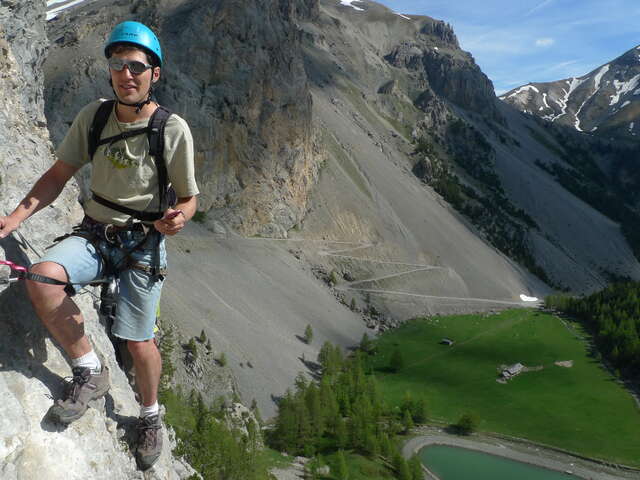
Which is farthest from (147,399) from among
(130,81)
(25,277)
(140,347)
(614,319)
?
(614,319)

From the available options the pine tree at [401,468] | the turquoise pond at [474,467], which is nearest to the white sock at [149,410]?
the pine tree at [401,468]

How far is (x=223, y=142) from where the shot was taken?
84562 millimetres

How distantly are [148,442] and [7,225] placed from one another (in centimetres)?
391

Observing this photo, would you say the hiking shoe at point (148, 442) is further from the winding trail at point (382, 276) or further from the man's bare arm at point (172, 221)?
the winding trail at point (382, 276)

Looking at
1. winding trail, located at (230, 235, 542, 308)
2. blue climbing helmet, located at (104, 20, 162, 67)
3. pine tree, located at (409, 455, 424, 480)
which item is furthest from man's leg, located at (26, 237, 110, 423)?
winding trail, located at (230, 235, 542, 308)

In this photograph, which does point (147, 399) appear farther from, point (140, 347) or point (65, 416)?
point (65, 416)

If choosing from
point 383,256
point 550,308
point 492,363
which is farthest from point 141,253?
point 550,308

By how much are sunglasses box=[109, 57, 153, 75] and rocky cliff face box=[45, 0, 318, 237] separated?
75608 mm

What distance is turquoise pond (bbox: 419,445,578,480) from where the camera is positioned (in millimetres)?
57625

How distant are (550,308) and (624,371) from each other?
2984 centimetres

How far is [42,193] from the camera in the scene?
23.8 ft

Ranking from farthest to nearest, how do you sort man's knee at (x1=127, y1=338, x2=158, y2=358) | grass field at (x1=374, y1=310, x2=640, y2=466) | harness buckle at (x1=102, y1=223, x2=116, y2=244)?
1. grass field at (x1=374, y1=310, x2=640, y2=466)
2. man's knee at (x1=127, y1=338, x2=158, y2=358)
3. harness buckle at (x1=102, y1=223, x2=116, y2=244)

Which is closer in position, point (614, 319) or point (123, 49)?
point (123, 49)

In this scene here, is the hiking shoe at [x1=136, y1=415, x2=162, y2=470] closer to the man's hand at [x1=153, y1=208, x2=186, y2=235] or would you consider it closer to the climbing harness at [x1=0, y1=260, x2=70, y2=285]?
the climbing harness at [x1=0, y1=260, x2=70, y2=285]
